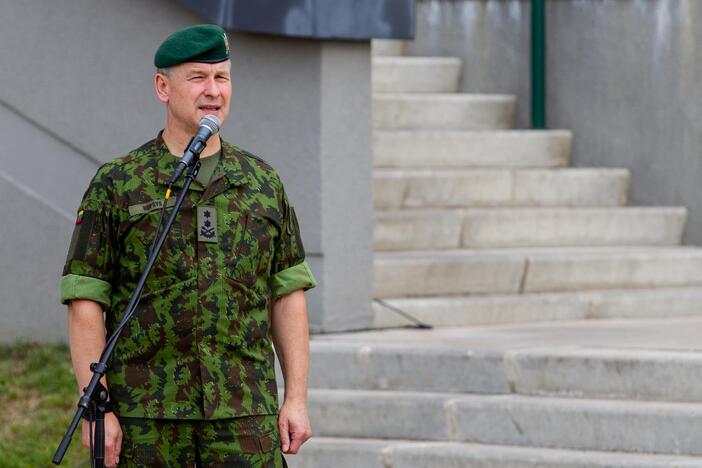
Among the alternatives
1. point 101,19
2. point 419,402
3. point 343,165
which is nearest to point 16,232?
point 101,19

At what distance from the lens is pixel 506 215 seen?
27.2ft

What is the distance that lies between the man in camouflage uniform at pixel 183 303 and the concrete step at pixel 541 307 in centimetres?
360

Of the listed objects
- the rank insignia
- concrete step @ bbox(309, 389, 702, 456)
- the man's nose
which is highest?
the man's nose

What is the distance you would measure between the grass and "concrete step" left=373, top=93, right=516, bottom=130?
280 cm

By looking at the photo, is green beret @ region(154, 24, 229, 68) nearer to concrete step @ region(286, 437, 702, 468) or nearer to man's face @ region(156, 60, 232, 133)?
man's face @ region(156, 60, 232, 133)

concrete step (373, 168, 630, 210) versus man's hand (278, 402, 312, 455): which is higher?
concrete step (373, 168, 630, 210)

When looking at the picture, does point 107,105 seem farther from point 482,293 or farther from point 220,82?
point 220,82

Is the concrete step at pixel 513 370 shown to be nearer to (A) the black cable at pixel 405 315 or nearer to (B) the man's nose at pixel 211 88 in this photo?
(A) the black cable at pixel 405 315

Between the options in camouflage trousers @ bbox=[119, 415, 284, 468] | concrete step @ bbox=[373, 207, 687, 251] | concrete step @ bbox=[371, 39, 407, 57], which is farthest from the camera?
concrete step @ bbox=[371, 39, 407, 57]

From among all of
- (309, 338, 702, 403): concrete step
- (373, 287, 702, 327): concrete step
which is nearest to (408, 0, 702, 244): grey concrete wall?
(373, 287, 702, 327): concrete step

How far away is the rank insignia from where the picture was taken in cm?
378

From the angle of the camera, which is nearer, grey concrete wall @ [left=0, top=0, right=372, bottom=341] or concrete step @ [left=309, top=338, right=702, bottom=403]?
concrete step @ [left=309, top=338, right=702, bottom=403]

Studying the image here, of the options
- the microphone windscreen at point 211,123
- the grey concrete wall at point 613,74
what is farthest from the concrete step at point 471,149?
the microphone windscreen at point 211,123

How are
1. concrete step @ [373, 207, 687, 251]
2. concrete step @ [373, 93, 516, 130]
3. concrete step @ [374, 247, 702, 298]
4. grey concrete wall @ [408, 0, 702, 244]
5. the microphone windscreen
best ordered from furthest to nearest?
concrete step @ [373, 93, 516, 130]
grey concrete wall @ [408, 0, 702, 244]
concrete step @ [373, 207, 687, 251]
concrete step @ [374, 247, 702, 298]
the microphone windscreen
